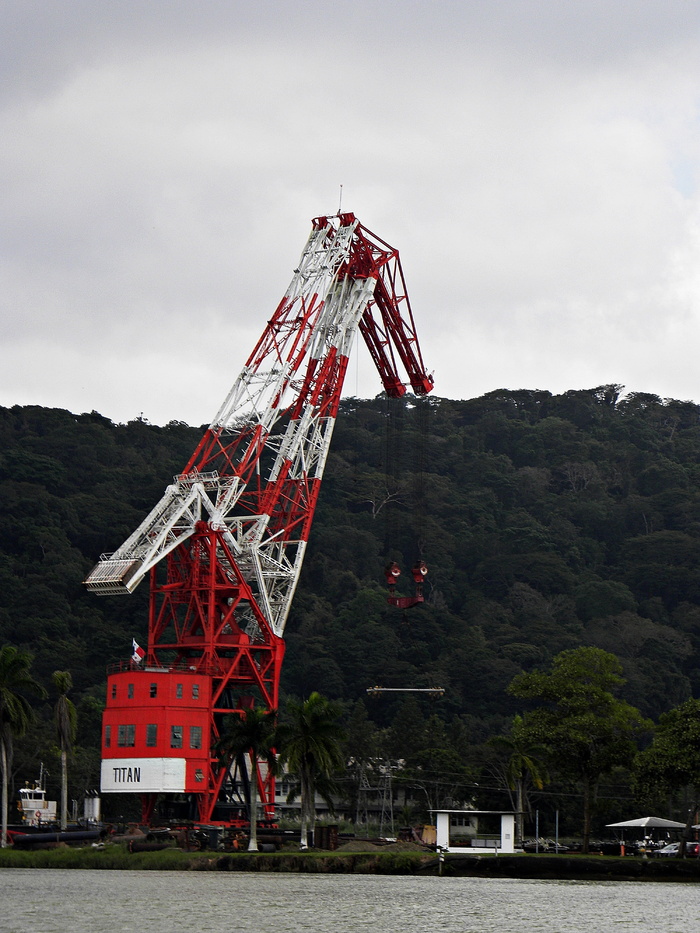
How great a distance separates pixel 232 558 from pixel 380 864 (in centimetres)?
2043

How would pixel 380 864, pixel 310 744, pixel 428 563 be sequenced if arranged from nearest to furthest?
pixel 380 864 < pixel 310 744 < pixel 428 563

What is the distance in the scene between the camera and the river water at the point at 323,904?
41.7 meters

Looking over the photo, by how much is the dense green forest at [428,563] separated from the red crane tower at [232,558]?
2886cm

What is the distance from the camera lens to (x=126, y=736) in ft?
251

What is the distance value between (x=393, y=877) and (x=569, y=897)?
11.0 metres

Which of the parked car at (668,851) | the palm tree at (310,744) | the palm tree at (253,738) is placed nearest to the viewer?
the palm tree at (310,744)

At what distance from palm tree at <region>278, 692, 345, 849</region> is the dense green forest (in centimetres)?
3856

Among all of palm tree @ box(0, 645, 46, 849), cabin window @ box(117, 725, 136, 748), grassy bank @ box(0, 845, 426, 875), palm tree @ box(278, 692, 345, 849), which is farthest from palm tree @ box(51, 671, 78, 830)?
palm tree @ box(278, 692, 345, 849)

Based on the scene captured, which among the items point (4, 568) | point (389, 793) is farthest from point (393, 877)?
point (4, 568)

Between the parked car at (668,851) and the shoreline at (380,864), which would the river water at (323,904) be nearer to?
the shoreline at (380,864)

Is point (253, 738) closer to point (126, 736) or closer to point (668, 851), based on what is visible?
point (126, 736)

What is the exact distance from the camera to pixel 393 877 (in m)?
63.2

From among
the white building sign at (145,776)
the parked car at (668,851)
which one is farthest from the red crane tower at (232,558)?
the parked car at (668,851)

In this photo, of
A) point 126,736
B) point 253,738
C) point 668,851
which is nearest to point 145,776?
point 126,736
